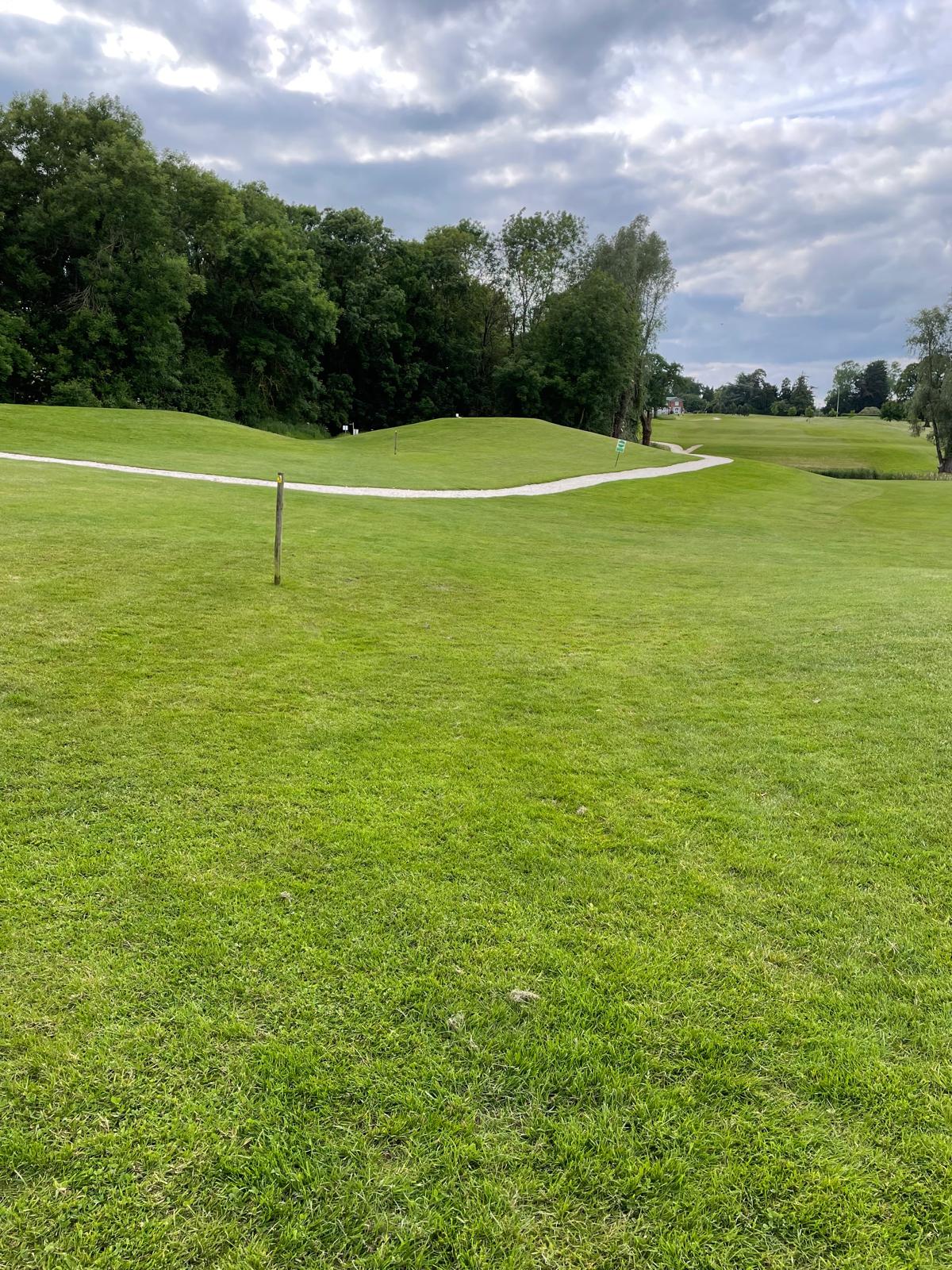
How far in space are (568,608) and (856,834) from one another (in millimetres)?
5403

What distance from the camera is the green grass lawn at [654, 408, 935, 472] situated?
205ft

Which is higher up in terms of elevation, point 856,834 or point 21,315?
point 21,315

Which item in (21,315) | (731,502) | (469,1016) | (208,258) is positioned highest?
(208,258)

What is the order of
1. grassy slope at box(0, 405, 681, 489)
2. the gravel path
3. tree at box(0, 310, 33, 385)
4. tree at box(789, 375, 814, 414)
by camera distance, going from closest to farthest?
the gravel path → grassy slope at box(0, 405, 681, 489) → tree at box(0, 310, 33, 385) → tree at box(789, 375, 814, 414)

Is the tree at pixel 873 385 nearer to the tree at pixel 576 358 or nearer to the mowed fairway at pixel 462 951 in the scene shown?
the tree at pixel 576 358

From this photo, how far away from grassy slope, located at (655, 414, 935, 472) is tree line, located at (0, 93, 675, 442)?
1334 centimetres

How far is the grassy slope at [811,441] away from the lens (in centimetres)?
6247

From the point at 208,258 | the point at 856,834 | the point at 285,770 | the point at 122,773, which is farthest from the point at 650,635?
the point at 208,258

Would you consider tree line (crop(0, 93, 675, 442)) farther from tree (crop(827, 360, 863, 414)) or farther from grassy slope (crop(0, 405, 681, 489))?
tree (crop(827, 360, 863, 414))

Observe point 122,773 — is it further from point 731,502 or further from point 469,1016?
point 731,502

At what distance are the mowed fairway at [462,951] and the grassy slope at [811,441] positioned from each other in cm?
6084

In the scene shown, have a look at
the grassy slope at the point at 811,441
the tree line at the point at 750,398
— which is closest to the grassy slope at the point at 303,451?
the grassy slope at the point at 811,441

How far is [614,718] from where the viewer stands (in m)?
5.56

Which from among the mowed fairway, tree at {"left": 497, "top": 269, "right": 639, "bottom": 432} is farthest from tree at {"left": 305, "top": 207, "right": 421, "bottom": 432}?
the mowed fairway
